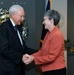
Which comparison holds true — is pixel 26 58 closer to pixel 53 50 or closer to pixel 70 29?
pixel 53 50

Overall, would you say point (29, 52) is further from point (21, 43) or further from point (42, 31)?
point (42, 31)

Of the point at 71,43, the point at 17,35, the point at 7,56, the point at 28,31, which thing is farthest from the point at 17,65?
the point at 71,43

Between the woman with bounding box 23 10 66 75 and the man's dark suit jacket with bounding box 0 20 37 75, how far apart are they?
0.45 ft

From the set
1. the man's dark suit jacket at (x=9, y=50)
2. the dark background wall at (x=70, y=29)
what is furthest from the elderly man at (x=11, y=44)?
the dark background wall at (x=70, y=29)

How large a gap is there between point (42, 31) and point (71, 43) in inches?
45.6

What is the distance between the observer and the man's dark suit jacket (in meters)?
2.29

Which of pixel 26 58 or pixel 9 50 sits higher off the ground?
pixel 9 50

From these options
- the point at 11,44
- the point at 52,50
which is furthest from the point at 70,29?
the point at 11,44

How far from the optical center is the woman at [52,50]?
2.38 metres

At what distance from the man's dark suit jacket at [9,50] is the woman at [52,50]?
14 cm

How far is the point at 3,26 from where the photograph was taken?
2.35 m

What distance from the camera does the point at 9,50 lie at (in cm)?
231

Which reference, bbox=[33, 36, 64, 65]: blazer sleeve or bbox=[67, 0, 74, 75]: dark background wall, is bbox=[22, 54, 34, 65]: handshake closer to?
bbox=[33, 36, 64, 65]: blazer sleeve

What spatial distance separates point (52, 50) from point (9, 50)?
0.53 meters
